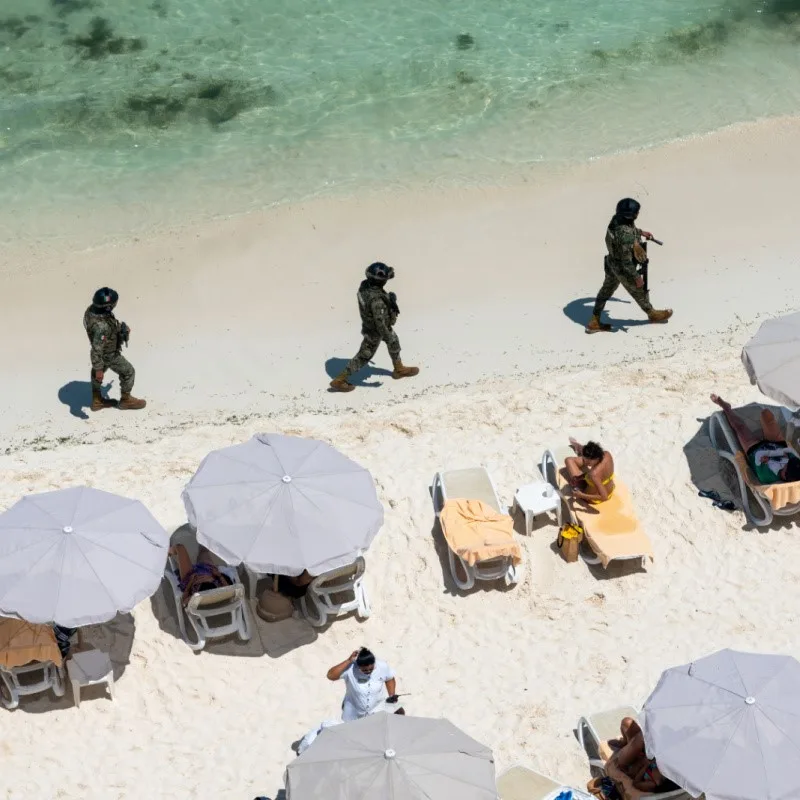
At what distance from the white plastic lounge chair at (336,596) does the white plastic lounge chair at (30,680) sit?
2.21m

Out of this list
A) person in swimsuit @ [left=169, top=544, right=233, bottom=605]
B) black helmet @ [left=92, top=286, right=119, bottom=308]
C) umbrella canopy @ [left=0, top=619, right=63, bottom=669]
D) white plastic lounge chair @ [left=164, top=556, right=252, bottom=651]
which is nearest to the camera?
umbrella canopy @ [left=0, top=619, right=63, bottom=669]

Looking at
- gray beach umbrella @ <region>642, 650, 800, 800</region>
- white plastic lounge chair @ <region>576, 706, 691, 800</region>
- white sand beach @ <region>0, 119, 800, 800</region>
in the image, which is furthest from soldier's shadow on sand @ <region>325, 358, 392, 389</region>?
gray beach umbrella @ <region>642, 650, 800, 800</region>

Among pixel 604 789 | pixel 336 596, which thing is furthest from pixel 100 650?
pixel 604 789

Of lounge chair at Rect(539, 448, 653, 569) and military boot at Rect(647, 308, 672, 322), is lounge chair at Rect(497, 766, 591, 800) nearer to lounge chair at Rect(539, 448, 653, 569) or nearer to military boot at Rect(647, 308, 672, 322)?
lounge chair at Rect(539, 448, 653, 569)

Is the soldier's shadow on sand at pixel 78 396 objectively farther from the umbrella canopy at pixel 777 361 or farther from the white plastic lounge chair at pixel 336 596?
the umbrella canopy at pixel 777 361

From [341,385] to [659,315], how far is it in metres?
3.90

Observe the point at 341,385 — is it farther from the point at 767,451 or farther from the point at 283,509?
the point at 767,451

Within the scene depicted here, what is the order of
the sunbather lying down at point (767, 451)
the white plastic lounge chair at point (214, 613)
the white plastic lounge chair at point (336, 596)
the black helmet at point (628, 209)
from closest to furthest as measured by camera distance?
the white plastic lounge chair at point (214, 613) < the white plastic lounge chair at point (336, 596) < the sunbather lying down at point (767, 451) < the black helmet at point (628, 209)

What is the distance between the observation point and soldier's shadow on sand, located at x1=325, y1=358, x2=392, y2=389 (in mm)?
15914

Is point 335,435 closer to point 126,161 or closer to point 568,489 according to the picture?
point 568,489

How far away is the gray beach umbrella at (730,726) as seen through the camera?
9930mm

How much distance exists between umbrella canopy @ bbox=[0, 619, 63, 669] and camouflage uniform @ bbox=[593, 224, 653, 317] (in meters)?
Answer: 7.72

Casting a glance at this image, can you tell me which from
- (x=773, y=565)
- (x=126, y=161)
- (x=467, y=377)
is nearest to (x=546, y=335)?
(x=467, y=377)

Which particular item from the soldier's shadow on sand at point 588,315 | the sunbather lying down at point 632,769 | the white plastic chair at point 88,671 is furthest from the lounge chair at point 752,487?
the white plastic chair at point 88,671
